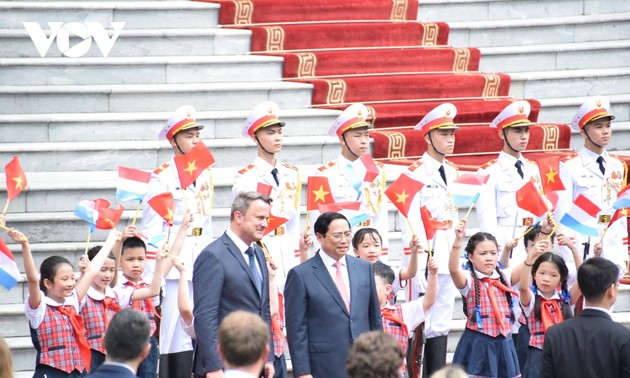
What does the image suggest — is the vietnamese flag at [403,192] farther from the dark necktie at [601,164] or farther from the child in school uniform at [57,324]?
the child in school uniform at [57,324]

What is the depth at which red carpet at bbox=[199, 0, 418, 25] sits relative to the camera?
13930mm

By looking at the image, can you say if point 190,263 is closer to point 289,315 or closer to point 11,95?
point 289,315

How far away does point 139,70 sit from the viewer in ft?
42.7

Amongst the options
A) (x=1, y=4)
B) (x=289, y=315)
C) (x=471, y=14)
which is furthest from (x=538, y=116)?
(x=289, y=315)

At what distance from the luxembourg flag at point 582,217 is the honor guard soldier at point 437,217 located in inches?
35.7

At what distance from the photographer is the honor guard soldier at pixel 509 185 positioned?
10.8m

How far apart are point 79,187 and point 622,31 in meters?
6.92

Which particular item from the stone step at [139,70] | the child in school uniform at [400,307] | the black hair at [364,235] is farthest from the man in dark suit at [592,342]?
the stone step at [139,70]

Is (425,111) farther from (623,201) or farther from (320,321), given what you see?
(320,321)

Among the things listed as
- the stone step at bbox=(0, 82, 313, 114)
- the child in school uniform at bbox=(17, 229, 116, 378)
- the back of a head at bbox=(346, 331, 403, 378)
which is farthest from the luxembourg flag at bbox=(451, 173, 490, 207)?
the back of a head at bbox=(346, 331, 403, 378)

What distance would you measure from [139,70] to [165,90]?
0.43 meters

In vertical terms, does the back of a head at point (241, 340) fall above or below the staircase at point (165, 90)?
below

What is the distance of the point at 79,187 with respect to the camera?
37.0 feet

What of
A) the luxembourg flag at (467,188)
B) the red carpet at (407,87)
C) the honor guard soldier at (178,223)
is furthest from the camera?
the red carpet at (407,87)
